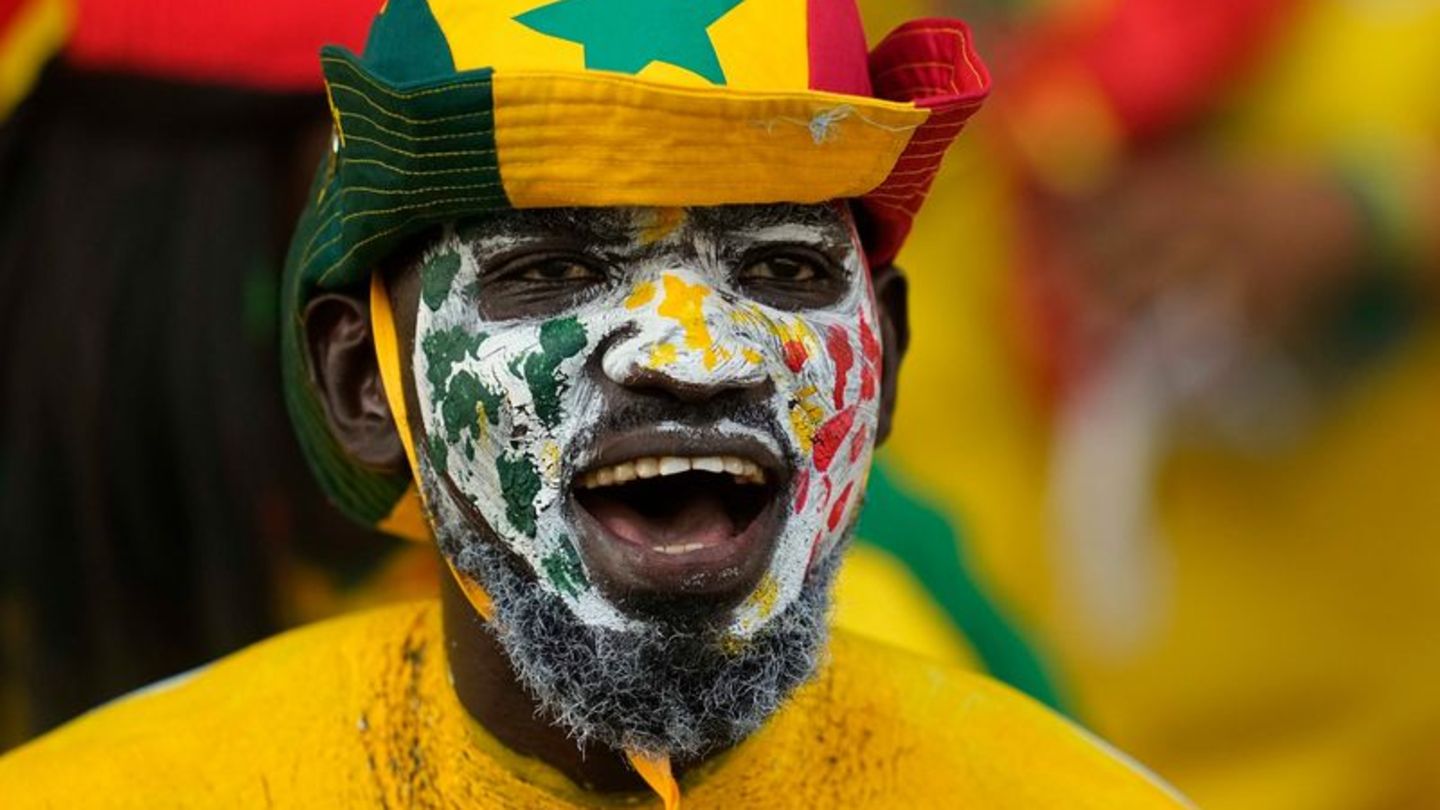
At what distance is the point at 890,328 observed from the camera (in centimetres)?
307

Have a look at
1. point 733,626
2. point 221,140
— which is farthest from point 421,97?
point 221,140

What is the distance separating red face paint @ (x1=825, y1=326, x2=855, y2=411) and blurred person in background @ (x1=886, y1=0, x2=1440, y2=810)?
2.54 meters

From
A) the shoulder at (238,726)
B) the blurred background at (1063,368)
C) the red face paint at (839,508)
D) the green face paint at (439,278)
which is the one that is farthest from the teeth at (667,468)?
the blurred background at (1063,368)

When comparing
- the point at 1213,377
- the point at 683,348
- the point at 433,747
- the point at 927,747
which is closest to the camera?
the point at 683,348

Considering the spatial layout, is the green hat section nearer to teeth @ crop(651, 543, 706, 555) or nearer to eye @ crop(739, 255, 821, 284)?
eye @ crop(739, 255, 821, 284)

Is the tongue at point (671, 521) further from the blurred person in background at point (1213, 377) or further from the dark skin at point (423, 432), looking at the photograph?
the blurred person in background at point (1213, 377)

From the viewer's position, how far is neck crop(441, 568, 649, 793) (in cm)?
289

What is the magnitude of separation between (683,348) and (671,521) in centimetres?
17

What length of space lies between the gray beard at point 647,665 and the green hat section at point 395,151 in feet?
0.94

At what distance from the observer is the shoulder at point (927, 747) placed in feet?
9.86

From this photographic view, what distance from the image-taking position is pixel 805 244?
9.20ft

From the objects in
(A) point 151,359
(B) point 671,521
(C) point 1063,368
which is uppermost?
(B) point 671,521

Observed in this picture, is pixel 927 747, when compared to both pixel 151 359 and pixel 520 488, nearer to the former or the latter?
pixel 520 488

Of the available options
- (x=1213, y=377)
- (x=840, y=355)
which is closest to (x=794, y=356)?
(x=840, y=355)
